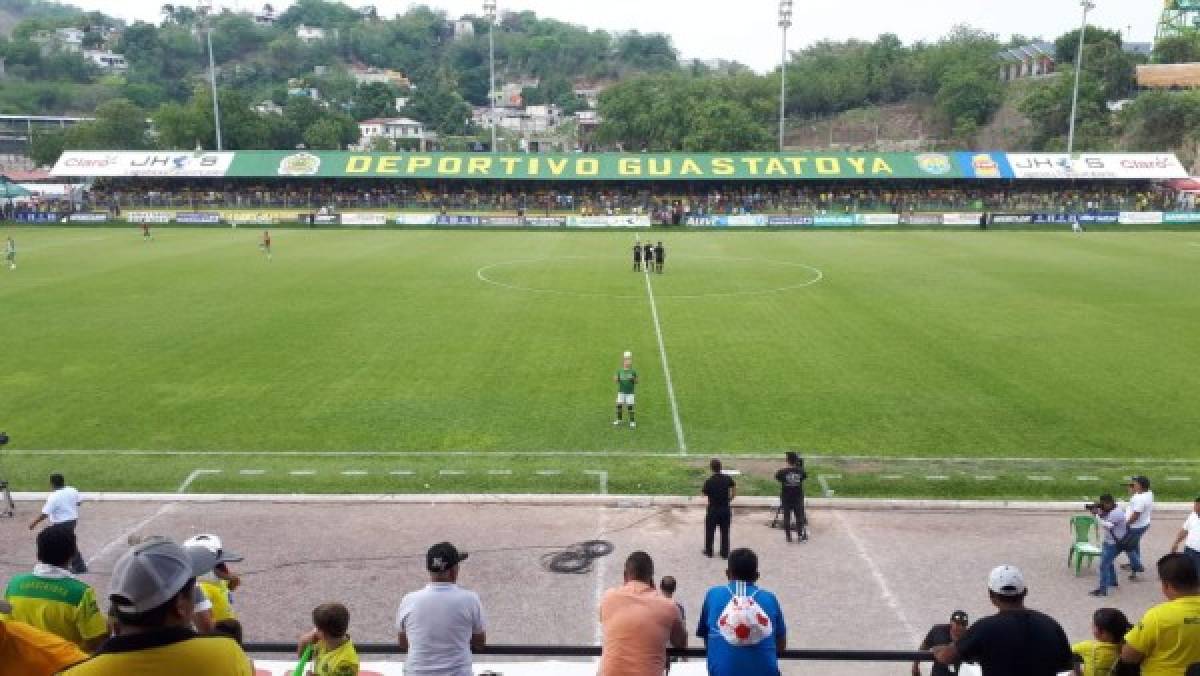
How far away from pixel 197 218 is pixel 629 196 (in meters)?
32.9

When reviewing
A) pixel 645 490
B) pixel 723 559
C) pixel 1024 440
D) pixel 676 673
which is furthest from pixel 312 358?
pixel 676 673

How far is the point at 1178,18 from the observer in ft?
420

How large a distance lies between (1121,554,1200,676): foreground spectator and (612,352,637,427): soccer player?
13.0m

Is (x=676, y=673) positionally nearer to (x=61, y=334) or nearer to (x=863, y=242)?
(x=61, y=334)

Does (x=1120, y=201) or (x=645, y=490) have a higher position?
(x=1120, y=201)

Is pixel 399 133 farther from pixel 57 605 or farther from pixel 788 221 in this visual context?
pixel 57 605

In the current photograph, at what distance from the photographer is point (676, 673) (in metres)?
7.53

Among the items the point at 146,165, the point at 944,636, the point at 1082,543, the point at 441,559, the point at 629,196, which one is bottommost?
the point at 1082,543

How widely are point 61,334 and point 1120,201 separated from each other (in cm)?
7027

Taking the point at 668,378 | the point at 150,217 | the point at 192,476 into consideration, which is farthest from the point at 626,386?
the point at 150,217

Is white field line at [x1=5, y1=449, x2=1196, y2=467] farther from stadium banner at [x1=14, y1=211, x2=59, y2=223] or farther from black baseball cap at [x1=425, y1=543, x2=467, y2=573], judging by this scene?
→ stadium banner at [x1=14, y1=211, x2=59, y2=223]

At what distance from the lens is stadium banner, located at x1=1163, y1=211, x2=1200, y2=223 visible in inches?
2422

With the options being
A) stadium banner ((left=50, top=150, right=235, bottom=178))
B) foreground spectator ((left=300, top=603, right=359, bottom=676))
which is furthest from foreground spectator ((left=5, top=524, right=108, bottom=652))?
stadium banner ((left=50, top=150, right=235, bottom=178))

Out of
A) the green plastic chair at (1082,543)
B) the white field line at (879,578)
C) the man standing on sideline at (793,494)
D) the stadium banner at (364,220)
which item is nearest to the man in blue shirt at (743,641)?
the white field line at (879,578)
